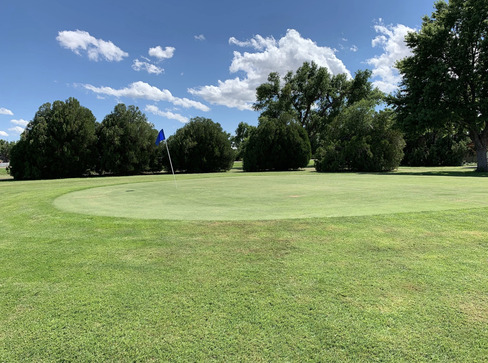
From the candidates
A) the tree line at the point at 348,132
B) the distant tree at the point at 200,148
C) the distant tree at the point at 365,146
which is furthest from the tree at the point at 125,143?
the distant tree at the point at 365,146

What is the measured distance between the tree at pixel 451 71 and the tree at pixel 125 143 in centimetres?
2637

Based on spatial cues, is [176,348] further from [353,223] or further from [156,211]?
[156,211]

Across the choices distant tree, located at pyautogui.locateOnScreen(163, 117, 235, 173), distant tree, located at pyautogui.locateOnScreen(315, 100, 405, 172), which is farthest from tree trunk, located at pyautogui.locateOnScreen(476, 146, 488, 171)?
distant tree, located at pyautogui.locateOnScreen(163, 117, 235, 173)

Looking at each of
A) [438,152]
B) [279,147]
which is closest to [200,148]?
[279,147]

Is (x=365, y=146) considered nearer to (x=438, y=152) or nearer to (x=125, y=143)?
(x=438, y=152)

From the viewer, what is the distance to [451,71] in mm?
24406

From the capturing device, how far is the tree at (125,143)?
31.7 meters

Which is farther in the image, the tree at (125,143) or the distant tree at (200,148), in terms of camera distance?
the distant tree at (200,148)

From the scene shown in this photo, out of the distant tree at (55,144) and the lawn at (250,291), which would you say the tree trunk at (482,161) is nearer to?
the lawn at (250,291)

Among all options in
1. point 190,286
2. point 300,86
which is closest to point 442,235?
point 190,286

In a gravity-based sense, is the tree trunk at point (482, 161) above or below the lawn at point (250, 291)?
above

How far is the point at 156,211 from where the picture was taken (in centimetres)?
659

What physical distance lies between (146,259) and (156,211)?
300 cm

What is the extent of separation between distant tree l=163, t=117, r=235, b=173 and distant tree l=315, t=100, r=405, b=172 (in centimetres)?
1169
